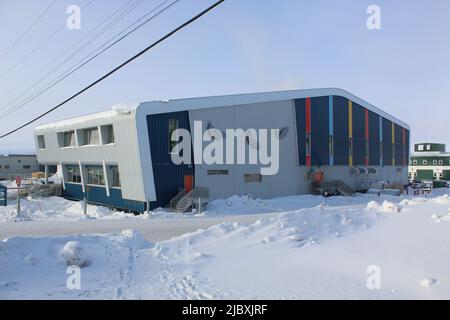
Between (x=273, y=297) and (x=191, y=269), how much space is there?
2569 millimetres

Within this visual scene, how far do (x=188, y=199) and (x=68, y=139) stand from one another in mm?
17513

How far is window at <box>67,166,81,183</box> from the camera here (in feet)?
107

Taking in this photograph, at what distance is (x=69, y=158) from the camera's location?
32281 millimetres

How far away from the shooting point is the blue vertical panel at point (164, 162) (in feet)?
76.1

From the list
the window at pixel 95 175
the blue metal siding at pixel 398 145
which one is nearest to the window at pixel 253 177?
the window at pixel 95 175

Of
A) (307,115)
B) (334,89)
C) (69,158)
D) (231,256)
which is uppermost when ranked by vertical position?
(334,89)

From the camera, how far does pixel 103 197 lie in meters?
28.3

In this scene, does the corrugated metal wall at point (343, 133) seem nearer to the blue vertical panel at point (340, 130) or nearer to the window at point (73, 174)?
the blue vertical panel at point (340, 130)

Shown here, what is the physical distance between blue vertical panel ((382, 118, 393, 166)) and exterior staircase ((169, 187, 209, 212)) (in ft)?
89.0

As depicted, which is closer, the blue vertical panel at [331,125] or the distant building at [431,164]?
the blue vertical panel at [331,125]

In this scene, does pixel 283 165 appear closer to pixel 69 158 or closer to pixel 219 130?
pixel 219 130

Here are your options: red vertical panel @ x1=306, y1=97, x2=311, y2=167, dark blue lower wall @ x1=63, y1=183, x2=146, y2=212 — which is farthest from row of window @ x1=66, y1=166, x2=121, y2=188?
red vertical panel @ x1=306, y1=97, x2=311, y2=167

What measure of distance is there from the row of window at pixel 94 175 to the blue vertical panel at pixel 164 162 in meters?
4.74
